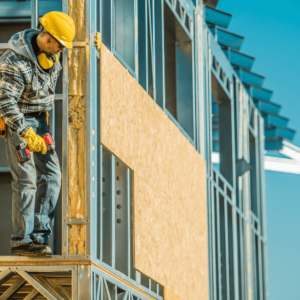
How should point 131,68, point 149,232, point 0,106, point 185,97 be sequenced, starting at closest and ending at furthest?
point 0,106
point 149,232
point 131,68
point 185,97

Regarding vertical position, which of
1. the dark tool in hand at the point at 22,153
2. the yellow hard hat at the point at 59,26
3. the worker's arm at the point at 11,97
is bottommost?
the dark tool in hand at the point at 22,153

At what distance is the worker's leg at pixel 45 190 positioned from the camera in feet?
29.9

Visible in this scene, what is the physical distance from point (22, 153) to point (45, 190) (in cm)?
64

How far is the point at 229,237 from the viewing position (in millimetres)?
21281

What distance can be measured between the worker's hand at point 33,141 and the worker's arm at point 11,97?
0.06 metres

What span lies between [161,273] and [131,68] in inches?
149

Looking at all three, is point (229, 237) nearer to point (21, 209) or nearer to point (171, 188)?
point (171, 188)

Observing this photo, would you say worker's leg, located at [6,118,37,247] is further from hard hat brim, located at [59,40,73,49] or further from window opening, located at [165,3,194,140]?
window opening, located at [165,3,194,140]

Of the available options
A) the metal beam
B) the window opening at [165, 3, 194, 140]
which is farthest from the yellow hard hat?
the metal beam

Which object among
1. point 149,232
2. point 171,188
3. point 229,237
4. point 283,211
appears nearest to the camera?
point 149,232

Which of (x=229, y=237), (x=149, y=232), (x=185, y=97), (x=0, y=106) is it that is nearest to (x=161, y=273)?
(x=149, y=232)

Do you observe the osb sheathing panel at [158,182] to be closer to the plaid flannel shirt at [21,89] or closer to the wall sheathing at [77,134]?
the wall sheathing at [77,134]

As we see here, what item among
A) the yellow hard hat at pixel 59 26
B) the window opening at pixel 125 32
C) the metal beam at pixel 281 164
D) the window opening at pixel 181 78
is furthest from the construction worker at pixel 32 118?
the metal beam at pixel 281 164

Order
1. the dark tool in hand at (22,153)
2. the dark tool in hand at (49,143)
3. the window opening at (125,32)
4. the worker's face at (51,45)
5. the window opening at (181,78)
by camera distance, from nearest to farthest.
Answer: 1. the dark tool in hand at (22,153)
2. the worker's face at (51,45)
3. the dark tool in hand at (49,143)
4. the window opening at (125,32)
5. the window opening at (181,78)
